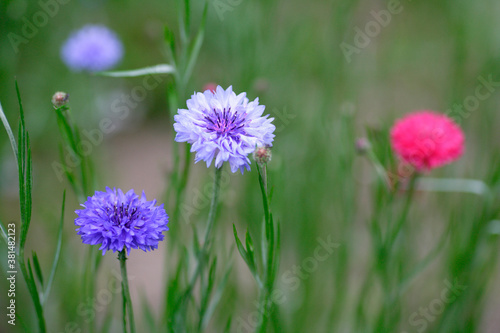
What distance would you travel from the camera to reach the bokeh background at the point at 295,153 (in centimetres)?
105

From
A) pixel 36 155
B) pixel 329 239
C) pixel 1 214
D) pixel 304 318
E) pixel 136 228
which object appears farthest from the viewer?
pixel 36 155

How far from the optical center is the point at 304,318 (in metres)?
1.08

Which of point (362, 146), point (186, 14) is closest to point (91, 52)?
point (186, 14)

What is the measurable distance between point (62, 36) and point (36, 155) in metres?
0.43

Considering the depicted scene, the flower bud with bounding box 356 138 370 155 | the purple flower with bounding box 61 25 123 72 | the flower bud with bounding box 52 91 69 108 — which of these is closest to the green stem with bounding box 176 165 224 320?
the flower bud with bounding box 52 91 69 108

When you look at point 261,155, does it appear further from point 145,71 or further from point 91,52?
point 91,52

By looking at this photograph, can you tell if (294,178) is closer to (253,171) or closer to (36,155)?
(253,171)

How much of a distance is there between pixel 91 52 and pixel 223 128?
796mm

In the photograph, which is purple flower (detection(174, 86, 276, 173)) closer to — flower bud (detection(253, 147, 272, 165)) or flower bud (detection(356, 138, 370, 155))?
flower bud (detection(253, 147, 272, 165))

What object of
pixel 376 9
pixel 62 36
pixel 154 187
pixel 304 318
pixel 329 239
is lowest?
pixel 304 318

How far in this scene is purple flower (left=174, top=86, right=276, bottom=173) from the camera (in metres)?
0.56

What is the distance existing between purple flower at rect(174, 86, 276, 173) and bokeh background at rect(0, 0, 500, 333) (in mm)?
229

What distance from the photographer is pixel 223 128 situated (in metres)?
0.58

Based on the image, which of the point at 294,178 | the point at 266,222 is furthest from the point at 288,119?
the point at 266,222
